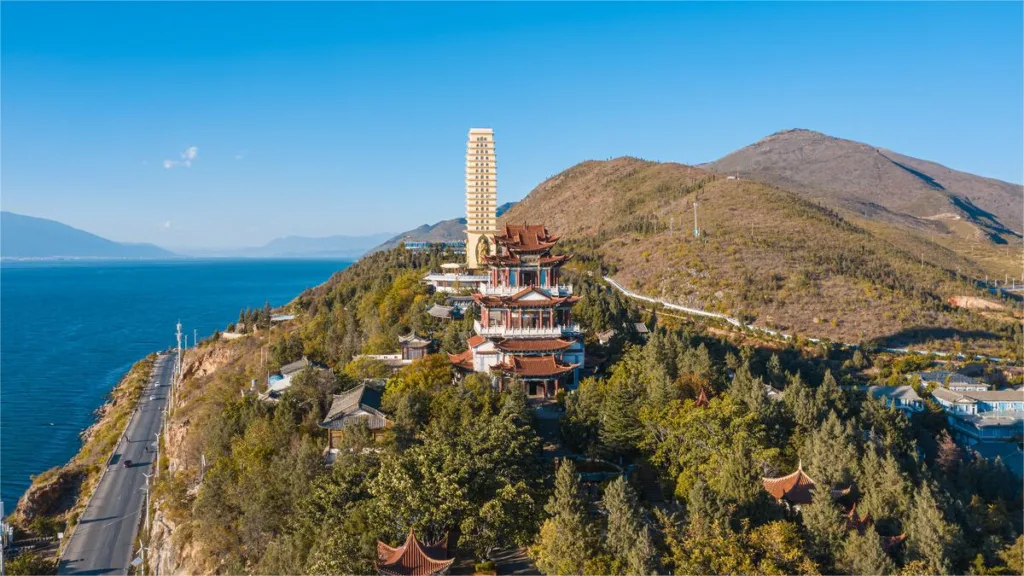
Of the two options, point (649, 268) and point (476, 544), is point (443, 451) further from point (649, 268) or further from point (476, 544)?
point (649, 268)

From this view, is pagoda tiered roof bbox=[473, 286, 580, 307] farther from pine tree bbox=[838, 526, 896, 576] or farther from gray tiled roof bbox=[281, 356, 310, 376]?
pine tree bbox=[838, 526, 896, 576]

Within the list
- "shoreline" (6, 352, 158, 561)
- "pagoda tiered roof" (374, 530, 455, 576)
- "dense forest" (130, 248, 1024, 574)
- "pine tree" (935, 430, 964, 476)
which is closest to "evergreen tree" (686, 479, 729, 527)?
"dense forest" (130, 248, 1024, 574)

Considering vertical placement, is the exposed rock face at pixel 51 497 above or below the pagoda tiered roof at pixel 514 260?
below

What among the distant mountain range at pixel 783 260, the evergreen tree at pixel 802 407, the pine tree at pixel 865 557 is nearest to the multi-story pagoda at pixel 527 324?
the evergreen tree at pixel 802 407

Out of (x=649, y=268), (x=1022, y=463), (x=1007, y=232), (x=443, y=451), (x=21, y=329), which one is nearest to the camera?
(x=443, y=451)

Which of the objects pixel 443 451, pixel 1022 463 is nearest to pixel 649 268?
pixel 1022 463

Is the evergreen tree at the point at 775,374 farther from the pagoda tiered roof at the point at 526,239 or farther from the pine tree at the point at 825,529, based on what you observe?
the pine tree at the point at 825,529

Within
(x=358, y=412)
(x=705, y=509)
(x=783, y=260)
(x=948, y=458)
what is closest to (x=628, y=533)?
(x=705, y=509)
